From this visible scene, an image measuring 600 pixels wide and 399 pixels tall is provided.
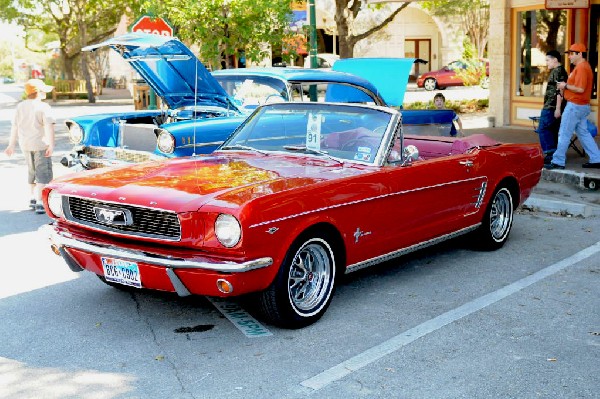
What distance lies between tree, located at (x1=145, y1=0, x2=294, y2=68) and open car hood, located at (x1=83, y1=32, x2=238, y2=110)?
313 inches

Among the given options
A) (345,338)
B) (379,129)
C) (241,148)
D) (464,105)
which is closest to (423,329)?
(345,338)

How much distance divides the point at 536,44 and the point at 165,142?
11.0m

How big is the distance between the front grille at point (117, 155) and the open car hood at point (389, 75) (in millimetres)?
4382

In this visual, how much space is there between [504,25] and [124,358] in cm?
1474

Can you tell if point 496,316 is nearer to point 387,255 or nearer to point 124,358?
point 387,255

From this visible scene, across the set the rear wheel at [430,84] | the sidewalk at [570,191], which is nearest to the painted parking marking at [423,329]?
the sidewalk at [570,191]

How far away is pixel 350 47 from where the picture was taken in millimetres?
19609

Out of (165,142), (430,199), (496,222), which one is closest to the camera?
(430,199)

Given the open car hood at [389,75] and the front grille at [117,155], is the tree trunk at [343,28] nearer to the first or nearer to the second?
the open car hood at [389,75]

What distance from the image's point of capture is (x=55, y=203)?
5.96m

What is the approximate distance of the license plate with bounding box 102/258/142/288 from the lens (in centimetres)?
529

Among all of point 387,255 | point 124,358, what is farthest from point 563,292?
point 124,358

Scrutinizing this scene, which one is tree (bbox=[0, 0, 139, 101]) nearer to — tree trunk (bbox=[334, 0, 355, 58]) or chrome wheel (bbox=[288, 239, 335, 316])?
tree trunk (bbox=[334, 0, 355, 58])

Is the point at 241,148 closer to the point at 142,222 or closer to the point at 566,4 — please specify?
the point at 142,222
